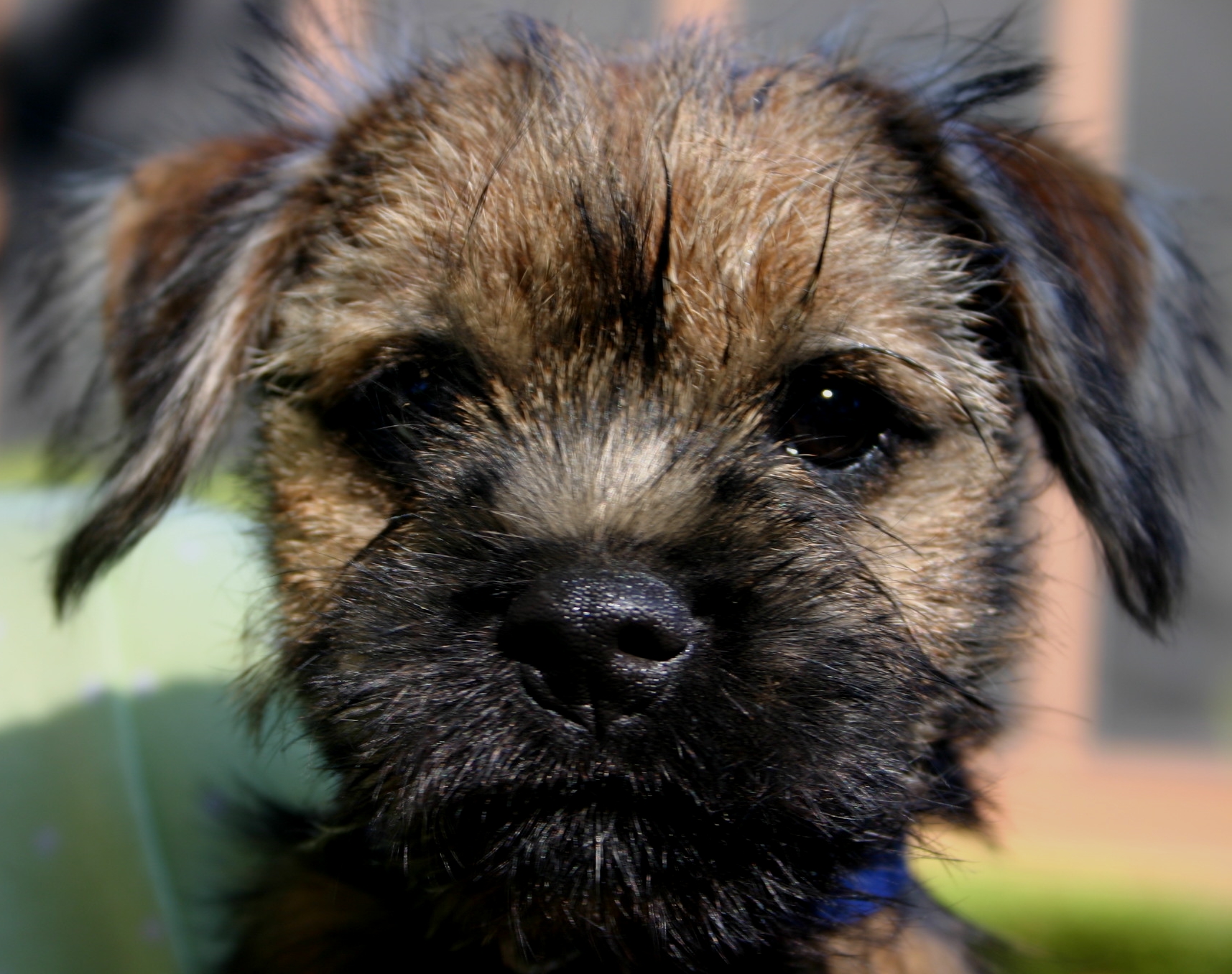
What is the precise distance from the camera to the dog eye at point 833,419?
188 cm

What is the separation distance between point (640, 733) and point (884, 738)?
0.38m

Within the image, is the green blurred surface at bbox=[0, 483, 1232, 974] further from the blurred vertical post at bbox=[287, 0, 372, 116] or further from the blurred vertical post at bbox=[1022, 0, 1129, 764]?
the blurred vertical post at bbox=[1022, 0, 1129, 764]

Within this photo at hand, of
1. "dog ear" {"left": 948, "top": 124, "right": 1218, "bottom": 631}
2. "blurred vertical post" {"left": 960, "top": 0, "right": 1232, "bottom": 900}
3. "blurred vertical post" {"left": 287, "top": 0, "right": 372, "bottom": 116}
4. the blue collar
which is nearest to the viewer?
the blue collar

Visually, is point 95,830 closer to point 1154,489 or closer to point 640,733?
point 640,733

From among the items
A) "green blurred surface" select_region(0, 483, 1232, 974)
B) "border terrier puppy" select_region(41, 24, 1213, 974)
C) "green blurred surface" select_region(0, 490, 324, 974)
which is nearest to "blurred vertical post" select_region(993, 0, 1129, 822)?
"green blurred surface" select_region(0, 483, 1232, 974)

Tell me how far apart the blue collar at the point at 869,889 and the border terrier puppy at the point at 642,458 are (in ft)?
0.04

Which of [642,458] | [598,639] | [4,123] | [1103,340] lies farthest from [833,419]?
[4,123]

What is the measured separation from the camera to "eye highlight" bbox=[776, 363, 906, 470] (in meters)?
1.88

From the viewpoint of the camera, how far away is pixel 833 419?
1.91m

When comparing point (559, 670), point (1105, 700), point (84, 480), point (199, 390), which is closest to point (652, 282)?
point (559, 670)

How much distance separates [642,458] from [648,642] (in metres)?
0.36

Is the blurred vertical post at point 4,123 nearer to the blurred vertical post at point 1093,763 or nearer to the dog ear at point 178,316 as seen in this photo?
the dog ear at point 178,316

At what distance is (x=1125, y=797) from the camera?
4906 millimetres

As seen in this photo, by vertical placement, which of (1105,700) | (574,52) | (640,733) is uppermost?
(574,52)
